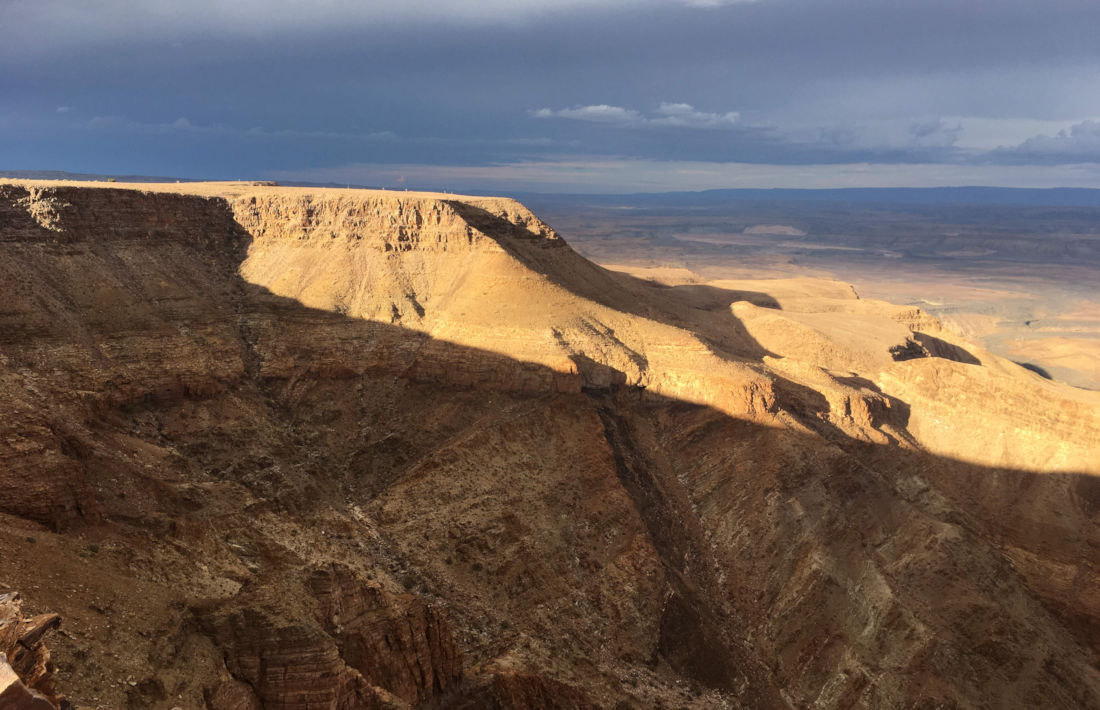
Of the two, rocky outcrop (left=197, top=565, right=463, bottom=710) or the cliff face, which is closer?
rocky outcrop (left=197, top=565, right=463, bottom=710)

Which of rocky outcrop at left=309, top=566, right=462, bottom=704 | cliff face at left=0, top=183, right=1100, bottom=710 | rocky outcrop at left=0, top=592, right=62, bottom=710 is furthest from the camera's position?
cliff face at left=0, top=183, right=1100, bottom=710

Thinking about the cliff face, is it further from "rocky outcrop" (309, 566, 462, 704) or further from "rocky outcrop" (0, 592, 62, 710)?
"rocky outcrop" (0, 592, 62, 710)

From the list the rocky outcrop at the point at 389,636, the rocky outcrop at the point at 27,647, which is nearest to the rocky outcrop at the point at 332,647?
the rocky outcrop at the point at 389,636

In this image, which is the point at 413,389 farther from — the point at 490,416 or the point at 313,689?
the point at 313,689

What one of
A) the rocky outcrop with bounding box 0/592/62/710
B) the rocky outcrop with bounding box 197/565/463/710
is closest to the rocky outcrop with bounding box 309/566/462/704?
the rocky outcrop with bounding box 197/565/463/710

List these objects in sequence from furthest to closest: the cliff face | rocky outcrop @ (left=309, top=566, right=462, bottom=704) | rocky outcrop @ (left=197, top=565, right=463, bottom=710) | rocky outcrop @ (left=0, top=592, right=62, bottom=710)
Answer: the cliff face
rocky outcrop @ (left=309, top=566, right=462, bottom=704)
rocky outcrop @ (left=197, top=565, right=463, bottom=710)
rocky outcrop @ (left=0, top=592, right=62, bottom=710)

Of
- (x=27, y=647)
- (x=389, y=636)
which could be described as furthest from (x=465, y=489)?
(x=27, y=647)

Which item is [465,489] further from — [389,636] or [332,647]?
[332,647]

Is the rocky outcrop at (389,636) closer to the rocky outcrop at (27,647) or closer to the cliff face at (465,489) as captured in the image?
the cliff face at (465,489)
